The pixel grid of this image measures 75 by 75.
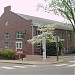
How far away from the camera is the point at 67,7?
1677 inches

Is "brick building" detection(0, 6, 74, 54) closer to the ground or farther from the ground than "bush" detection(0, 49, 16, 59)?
farther from the ground

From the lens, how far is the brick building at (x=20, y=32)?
135 ft

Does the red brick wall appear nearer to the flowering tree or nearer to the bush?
the flowering tree

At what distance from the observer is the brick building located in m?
41.3

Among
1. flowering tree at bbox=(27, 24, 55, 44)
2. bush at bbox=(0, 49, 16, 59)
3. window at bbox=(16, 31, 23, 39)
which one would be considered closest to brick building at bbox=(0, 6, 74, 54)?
window at bbox=(16, 31, 23, 39)

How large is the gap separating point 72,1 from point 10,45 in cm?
1369

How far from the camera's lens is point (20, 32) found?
43.6 meters

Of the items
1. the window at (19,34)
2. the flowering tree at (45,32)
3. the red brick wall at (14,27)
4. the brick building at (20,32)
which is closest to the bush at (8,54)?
the flowering tree at (45,32)

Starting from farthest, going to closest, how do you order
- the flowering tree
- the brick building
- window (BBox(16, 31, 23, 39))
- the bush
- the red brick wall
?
window (BBox(16, 31, 23, 39)) < the red brick wall < the brick building < the flowering tree < the bush

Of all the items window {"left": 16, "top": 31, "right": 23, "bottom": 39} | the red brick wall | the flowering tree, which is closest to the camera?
the flowering tree

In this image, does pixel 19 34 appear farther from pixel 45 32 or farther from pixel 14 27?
pixel 45 32

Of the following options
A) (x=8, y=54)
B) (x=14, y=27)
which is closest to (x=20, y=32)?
(x=14, y=27)

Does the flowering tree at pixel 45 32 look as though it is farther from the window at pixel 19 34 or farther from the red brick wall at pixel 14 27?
the window at pixel 19 34

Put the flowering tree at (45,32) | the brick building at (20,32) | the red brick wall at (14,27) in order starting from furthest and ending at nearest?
the red brick wall at (14,27)
the brick building at (20,32)
the flowering tree at (45,32)
